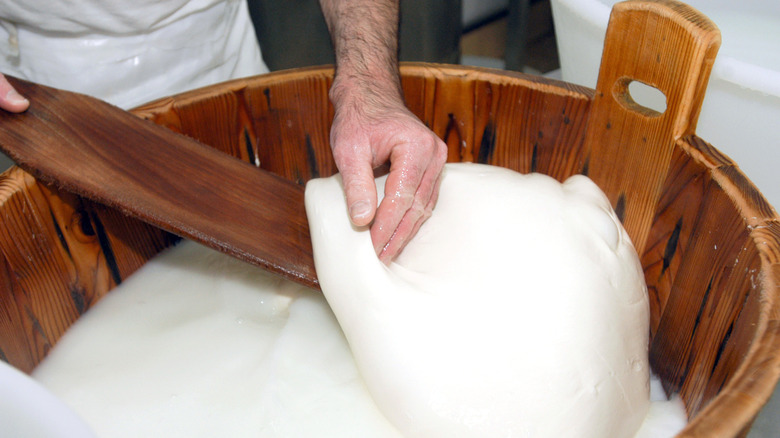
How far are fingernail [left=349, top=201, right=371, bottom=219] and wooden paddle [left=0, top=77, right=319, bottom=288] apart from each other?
0.49 feet

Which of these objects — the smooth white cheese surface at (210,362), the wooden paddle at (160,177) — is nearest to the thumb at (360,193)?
the wooden paddle at (160,177)

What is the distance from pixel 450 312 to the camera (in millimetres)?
706

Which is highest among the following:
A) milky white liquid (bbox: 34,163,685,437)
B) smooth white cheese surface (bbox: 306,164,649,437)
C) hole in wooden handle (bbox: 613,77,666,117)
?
hole in wooden handle (bbox: 613,77,666,117)

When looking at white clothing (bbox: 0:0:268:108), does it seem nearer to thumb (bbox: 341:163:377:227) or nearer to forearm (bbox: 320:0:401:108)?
forearm (bbox: 320:0:401:108)

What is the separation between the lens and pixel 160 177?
2.84 ft

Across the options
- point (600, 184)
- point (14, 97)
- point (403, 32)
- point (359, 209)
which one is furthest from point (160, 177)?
point (403, 32)

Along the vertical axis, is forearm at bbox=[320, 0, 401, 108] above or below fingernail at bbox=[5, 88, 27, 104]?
above

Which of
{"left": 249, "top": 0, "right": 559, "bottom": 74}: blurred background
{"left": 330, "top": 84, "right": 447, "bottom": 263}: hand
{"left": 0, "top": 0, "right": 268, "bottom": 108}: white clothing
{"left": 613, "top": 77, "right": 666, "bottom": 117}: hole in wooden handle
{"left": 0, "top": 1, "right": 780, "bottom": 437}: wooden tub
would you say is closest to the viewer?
{"left": 0, "top": 1, "right": 780, "bottom": 437}: wooden tub

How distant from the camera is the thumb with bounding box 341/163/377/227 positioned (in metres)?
0.74

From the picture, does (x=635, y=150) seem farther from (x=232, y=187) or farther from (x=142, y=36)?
(x=142, y=36)

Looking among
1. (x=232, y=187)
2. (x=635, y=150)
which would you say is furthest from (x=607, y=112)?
(x=232, y=187)

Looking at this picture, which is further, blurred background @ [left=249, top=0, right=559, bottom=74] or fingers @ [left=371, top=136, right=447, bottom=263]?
blurred background @ [left=249, top=0, right=559, bottom=74]

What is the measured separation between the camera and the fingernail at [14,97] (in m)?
0.82

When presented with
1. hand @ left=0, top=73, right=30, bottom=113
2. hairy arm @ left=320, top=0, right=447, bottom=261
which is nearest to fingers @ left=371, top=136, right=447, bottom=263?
hairy arm @ left=320, top=0, right=447, bottom=261
